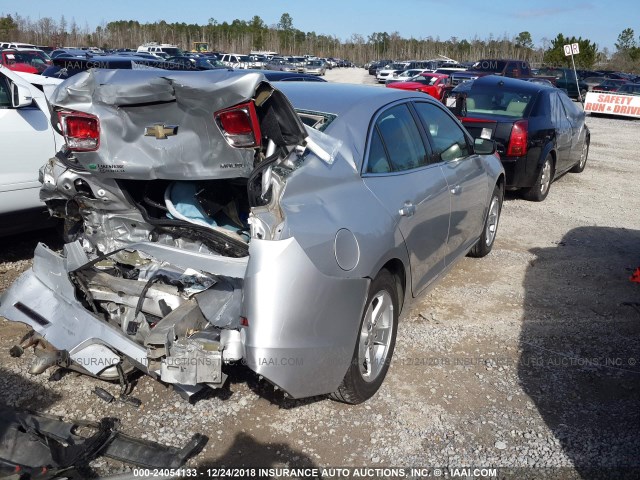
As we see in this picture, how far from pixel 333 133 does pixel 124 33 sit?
79.8 meters

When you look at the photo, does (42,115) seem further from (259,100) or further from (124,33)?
(124,33)

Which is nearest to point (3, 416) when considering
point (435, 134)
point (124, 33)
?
point (435, 134)

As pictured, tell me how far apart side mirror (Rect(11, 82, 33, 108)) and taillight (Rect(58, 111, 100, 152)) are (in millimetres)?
2290

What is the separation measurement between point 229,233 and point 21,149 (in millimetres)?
3056

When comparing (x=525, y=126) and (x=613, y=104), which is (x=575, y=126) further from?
(x=613, y=104)

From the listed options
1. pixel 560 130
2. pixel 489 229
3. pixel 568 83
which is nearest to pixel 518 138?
pixel 560 130

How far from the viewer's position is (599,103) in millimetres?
23656

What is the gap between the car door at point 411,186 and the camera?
370 cm

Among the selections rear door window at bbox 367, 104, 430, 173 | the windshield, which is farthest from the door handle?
the windshield

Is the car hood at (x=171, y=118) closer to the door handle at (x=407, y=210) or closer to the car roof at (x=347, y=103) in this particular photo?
the car roof at (x=347, y=103)

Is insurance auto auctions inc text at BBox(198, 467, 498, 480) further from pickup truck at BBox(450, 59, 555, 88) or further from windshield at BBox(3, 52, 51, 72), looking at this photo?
pickup truck at BBox(450, 59, 555, 88)

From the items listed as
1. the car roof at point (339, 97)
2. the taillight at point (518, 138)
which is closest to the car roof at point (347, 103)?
the car roof at point (339, 97)

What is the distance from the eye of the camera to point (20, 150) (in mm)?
5445

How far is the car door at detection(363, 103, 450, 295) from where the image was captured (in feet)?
12.1
